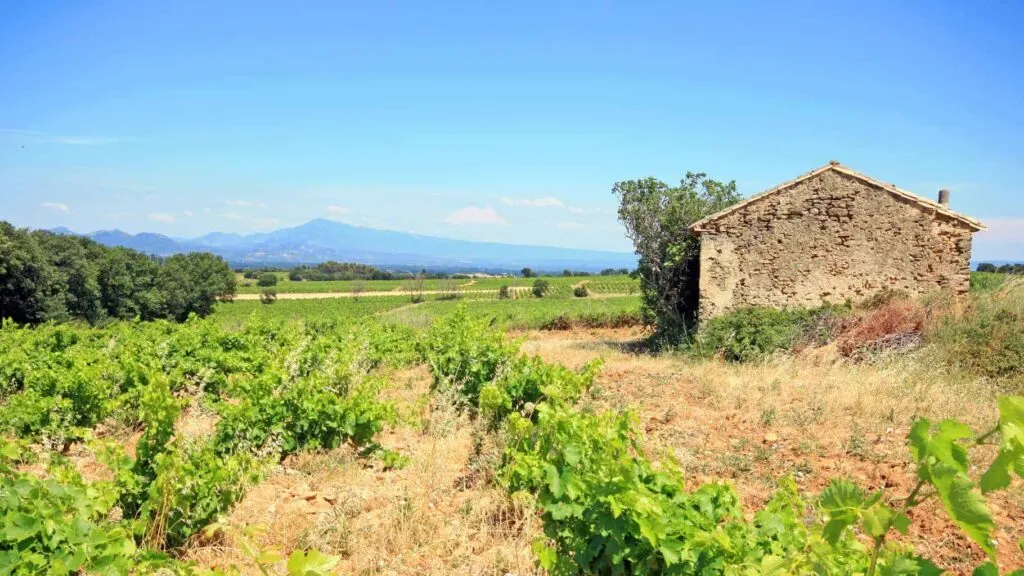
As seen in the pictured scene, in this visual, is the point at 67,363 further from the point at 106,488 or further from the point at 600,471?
the point at 600,471

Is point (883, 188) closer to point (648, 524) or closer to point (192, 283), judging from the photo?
point (648, 524)

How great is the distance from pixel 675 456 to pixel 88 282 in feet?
160

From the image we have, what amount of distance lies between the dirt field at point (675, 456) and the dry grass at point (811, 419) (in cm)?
2

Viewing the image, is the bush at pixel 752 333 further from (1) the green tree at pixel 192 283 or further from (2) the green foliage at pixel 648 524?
(1) the green tree at pixel 192 283

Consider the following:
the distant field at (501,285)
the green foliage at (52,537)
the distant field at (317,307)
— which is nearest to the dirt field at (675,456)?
the green foliage at (52,537)

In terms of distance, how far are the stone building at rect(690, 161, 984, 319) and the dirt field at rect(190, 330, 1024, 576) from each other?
150 inches

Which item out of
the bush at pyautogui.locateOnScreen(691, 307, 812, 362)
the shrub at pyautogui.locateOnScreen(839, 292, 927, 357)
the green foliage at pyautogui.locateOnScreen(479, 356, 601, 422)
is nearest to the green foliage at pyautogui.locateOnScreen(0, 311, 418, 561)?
the green foliage at pyautogui.locateOnScreen(479, 356, 601, 422)

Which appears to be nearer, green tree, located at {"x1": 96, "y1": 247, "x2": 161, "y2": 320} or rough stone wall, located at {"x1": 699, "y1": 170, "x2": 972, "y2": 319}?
rough stone wall, located at {"x1": 699, "y1": 170, "x2": 972, "y2": 319}

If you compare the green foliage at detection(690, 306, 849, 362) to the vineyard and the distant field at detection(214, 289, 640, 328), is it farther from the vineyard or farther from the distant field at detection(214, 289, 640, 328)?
the distant field at detection(214, 289, 640, 328)

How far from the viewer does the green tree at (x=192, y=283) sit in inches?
2041

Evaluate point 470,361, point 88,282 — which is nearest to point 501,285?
point 88,282

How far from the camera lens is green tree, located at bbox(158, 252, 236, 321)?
51.8 metres

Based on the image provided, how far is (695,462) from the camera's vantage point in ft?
19.7

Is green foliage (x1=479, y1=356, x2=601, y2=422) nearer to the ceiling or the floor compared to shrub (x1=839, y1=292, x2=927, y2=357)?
nearer to the floor
